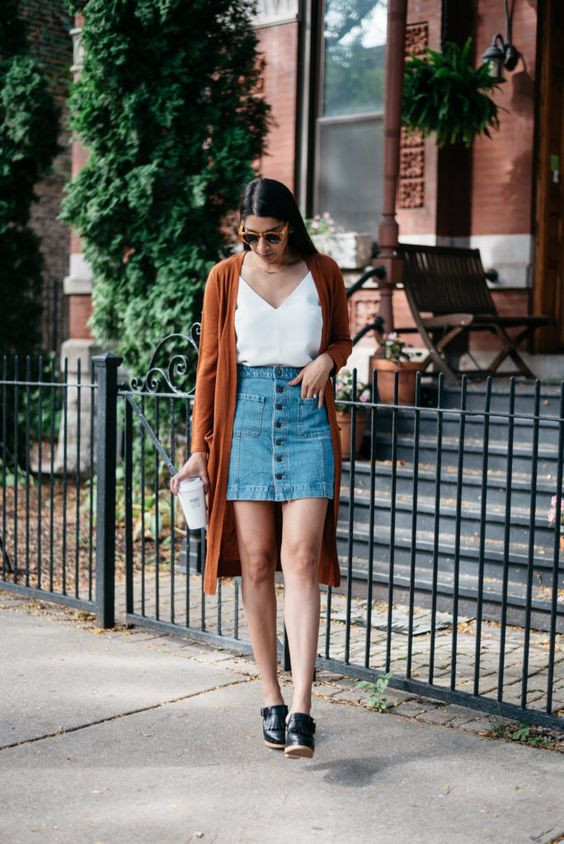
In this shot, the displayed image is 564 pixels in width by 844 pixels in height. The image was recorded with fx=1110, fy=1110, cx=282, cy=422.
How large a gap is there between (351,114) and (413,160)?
1.17 m

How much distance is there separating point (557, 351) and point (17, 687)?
653cm

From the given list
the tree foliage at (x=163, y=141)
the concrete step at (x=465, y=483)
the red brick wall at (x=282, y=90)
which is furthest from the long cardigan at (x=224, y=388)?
the red brick wall at (x=282, y=90)

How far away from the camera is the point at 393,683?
15.5 feet

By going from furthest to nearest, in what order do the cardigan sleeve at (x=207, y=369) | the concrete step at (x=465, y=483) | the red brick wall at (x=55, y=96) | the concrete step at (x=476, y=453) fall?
1. the red brick wall at (x=55, y=96)
2. the concrete step at (x=476, y=453)
3. the concrete step at (x=465, y=483)
4. the cardigan sleeve at (x=207, y=369)

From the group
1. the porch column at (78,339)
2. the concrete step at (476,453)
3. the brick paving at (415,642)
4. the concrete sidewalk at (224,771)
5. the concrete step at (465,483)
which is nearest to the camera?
the concrete sidewalk at (224,771)

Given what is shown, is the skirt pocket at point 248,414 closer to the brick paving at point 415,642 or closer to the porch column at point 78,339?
the brick paving at point 415,642

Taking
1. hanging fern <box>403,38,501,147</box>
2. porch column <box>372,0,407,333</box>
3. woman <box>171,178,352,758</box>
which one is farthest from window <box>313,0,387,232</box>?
woman <box>171,178,352,758</box>

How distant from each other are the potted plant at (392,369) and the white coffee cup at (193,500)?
422cm

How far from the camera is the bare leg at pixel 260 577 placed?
3.98 m

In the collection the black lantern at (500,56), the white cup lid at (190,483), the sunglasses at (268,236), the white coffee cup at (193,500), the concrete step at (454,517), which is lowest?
the concrete step at (454,517)

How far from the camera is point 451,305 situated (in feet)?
29.6

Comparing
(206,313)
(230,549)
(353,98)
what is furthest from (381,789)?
(353,98)

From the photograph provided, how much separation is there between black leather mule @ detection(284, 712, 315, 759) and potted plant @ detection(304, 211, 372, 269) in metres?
6.71

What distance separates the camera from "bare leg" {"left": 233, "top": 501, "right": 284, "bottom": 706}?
3984 mm
